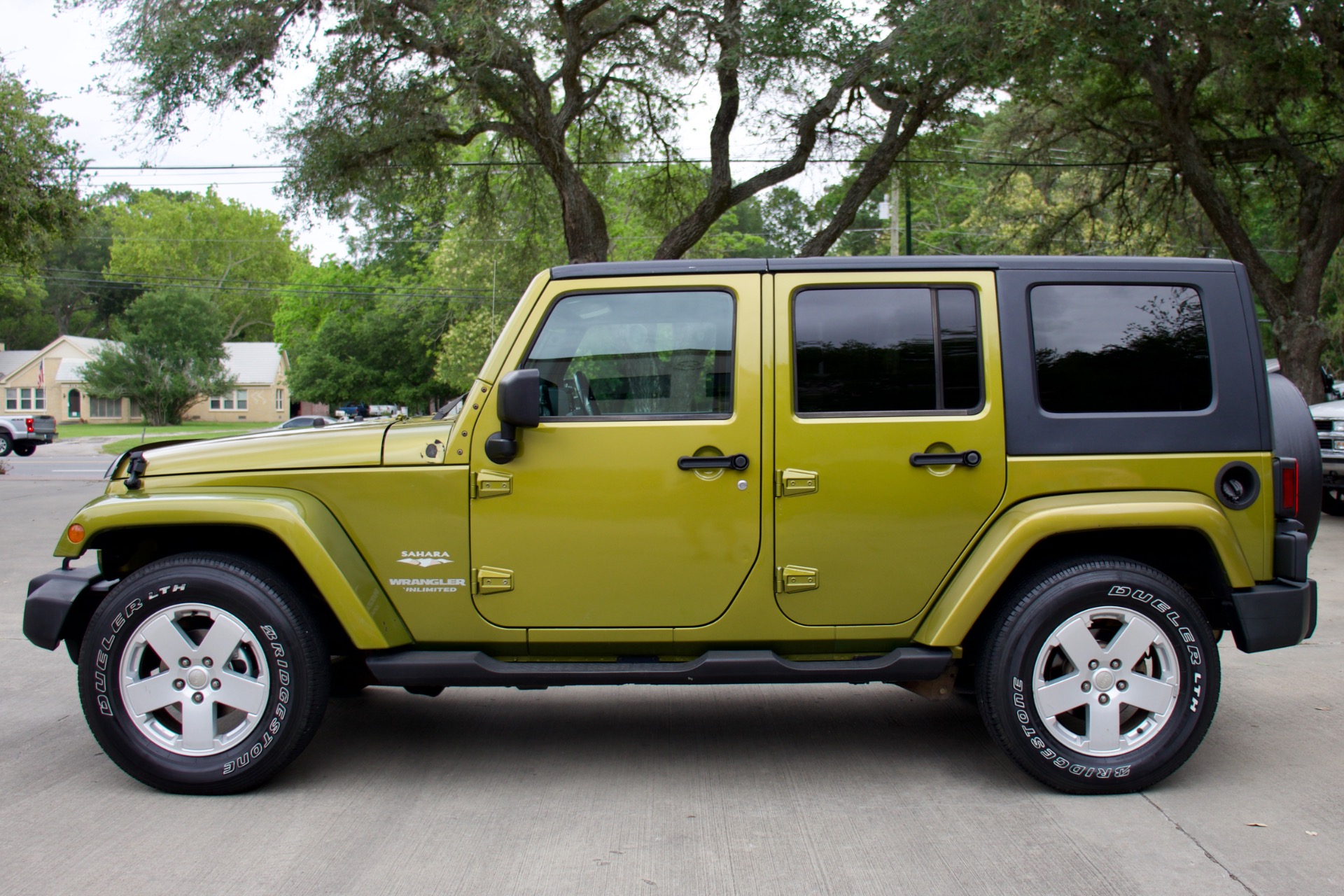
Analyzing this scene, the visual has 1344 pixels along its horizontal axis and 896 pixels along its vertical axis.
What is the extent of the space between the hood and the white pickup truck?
1176 inches

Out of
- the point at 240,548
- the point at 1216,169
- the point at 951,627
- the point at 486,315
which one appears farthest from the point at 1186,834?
the point at 486,315

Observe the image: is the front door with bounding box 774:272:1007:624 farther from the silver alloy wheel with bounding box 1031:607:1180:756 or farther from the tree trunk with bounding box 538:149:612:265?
the tree trunk with bounding box 538:149:612:265

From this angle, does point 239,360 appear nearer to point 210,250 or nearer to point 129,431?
point 210,250

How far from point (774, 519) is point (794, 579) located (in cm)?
24

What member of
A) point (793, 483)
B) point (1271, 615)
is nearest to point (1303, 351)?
point (1271, 615)

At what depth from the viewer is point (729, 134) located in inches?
707

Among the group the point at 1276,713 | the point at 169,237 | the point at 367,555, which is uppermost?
the point at 169,237

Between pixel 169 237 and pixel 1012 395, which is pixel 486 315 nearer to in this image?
pixel 1012 395

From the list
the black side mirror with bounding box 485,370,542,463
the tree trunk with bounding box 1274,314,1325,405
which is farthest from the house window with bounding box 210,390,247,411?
the black side mirror with bounding box 485,370,542,463

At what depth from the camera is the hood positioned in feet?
12.9

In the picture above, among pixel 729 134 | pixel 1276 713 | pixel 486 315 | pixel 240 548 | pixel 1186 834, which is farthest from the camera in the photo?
pixel 486 315

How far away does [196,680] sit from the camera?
3.83m

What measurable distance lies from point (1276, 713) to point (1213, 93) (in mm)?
18437

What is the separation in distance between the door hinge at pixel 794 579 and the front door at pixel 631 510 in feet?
0.40
